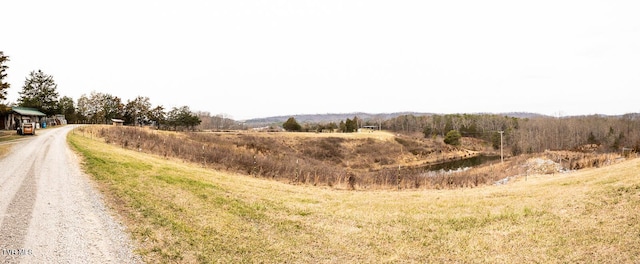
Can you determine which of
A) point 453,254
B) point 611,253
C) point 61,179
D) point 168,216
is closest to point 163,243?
point 168,216

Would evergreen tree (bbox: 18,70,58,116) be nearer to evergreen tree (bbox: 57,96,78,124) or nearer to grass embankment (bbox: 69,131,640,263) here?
evergreen tree (bbox: 57,96,78,124)

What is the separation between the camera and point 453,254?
310 inches

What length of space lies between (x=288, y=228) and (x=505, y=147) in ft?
354

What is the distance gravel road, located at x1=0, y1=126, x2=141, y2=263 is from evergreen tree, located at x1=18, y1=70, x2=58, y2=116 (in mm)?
50905

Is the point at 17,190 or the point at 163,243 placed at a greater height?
the point at 17,190

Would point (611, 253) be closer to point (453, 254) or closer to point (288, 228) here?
point (453, 254)

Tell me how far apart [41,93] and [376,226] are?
2580 inches

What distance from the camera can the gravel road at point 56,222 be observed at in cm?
663

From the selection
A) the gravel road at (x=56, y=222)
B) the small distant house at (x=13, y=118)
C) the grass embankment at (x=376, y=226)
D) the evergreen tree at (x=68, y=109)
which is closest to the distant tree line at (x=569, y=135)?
the grass embankment at (x=376, y=226)

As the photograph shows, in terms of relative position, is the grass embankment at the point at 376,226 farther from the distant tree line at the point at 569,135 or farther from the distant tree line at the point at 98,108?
the distant tree line at the point at 569,135

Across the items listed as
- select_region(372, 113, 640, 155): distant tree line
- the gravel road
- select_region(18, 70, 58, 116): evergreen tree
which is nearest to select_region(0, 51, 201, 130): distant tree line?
select_region(18, 70, 58, 116): evergreen tree

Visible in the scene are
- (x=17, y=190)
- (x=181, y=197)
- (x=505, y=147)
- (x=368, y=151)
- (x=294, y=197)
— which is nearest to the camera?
(x=17, y=190)

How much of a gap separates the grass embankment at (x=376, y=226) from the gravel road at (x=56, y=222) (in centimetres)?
52

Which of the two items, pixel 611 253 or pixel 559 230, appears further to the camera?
pixel 559 230
